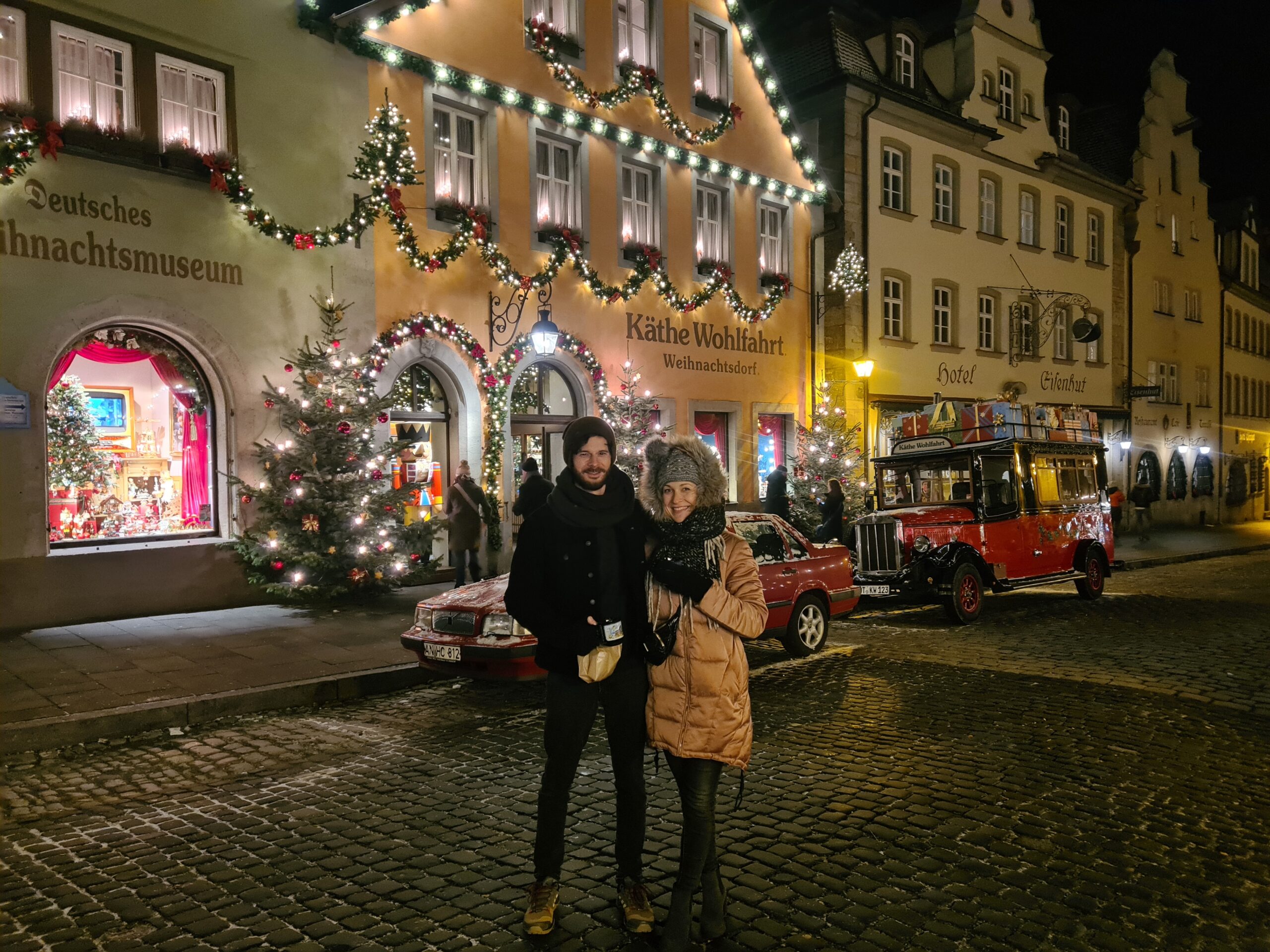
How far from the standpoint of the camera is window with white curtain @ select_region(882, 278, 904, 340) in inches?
923

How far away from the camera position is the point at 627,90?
17.7 metres

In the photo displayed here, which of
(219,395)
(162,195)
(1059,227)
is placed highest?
(1059,227)

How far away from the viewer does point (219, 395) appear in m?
12.6

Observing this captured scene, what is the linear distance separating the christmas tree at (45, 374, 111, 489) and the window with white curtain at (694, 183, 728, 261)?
1194 cm

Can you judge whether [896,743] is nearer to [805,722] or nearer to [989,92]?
[805,722]

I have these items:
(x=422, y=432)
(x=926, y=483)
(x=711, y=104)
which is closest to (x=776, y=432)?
(x=711, y=104)

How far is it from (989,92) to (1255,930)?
26953 millimetres

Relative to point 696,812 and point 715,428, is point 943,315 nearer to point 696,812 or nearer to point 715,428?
point 715,428

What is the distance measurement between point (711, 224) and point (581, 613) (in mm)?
17375

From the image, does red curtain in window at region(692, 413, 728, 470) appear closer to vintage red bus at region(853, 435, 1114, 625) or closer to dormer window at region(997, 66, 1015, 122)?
vintage red bus at region(853, 435, 1114, 625)

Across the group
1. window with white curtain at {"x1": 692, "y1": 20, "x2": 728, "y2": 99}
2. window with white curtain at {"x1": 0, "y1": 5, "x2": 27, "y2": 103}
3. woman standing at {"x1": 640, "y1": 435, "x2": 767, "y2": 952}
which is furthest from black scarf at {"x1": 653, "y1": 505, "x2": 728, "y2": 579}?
window with white curtain at {"x1": 692, "y1": 20, "x2": 728, "y2": 99}

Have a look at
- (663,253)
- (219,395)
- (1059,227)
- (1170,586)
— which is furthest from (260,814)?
(1059,227)

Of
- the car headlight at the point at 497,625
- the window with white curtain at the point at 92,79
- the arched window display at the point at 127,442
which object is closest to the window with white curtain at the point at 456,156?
the window with white curtain at the point at 92,79

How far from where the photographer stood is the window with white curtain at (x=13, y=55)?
34.5 feet
